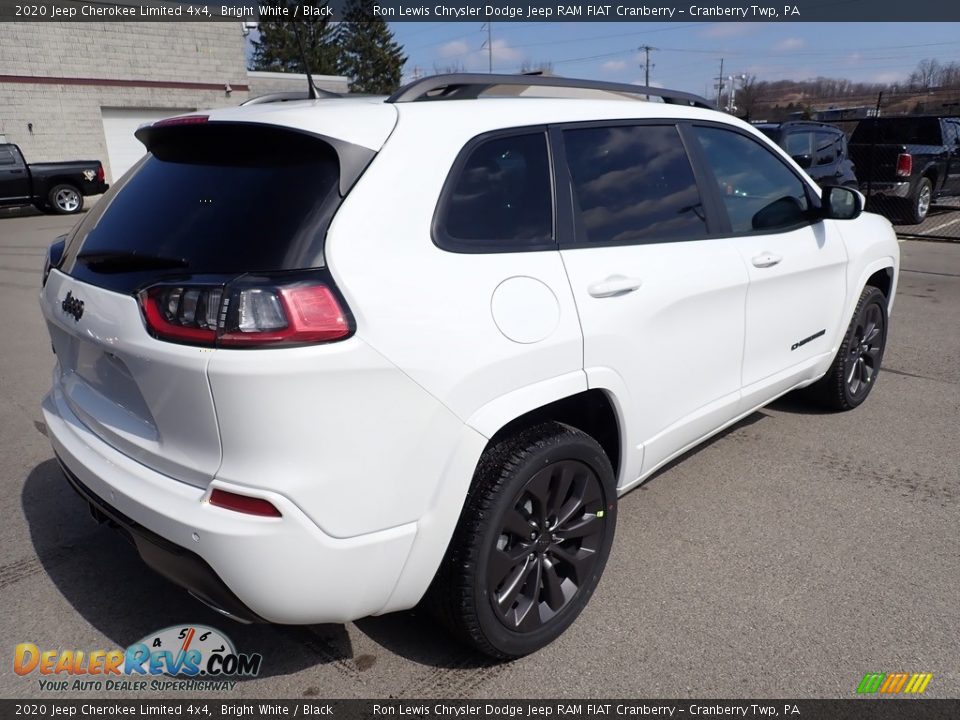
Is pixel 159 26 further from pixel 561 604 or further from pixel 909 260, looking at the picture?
pixel 561 604

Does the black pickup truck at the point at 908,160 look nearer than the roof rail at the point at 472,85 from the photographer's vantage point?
No

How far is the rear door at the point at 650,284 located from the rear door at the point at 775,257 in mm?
154

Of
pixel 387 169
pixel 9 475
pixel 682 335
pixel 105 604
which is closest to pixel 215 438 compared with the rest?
pixel 387 169

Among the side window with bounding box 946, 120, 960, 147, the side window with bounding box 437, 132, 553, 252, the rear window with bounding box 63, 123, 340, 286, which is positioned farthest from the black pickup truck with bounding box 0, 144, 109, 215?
the side window with bounding box 437, 132, 553, 252

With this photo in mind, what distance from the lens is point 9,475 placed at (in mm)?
3924

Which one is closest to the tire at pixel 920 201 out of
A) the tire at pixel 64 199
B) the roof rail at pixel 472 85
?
the roof rail at pixel 472 85

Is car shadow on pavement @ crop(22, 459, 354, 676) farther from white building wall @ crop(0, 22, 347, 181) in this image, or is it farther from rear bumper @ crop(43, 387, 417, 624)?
white building wall @ crop(0, 22, 347, 181)

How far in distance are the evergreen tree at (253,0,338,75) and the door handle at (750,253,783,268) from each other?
4926 cm

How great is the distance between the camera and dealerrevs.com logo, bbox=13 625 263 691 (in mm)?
2473

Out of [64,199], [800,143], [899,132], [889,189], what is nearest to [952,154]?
[899,132]

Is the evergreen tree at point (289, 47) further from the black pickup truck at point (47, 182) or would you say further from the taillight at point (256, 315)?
the taillight at point (256, 315)

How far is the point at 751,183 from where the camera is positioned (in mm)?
3658

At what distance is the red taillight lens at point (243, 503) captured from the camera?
76.8 inches

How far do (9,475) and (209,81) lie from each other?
24.9 metres
